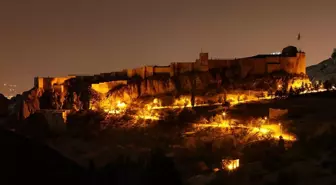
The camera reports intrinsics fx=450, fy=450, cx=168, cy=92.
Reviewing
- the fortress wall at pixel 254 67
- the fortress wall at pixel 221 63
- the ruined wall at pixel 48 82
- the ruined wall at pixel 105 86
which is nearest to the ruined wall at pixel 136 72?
the ruined wall at pixel 105 86

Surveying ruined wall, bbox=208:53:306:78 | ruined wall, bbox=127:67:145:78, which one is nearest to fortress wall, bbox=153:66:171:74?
ruined wall, bbox=127:67:145:78

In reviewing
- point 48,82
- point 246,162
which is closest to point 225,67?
point 48,82

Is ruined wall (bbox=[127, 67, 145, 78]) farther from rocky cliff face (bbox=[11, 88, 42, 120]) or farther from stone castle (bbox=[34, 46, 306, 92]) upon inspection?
rocky cliff face (bbox=[11, 88, 42, 120])

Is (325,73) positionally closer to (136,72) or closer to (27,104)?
(136,72)

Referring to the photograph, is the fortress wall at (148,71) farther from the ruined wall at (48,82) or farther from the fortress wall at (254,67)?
the fortress wall at (254,67)

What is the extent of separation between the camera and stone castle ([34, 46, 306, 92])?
49.2m

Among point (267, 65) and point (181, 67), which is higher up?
point (267, 65)

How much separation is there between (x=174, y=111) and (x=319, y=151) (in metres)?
22.0

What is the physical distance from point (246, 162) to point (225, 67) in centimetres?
2679


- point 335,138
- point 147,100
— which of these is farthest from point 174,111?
point 335,138

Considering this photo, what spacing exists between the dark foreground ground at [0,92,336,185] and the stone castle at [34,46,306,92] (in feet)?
23.4

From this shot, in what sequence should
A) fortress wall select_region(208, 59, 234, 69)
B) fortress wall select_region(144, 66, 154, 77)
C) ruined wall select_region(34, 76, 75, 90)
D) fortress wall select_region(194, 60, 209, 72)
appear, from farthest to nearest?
ruined wall select_region(34, 76, 75, 90)
fortress wall select_region(144, 66, 154, 77)
fortress wall select_region(208, 59, 234, 69)
fortress wall select_region(194, 60, 209, 72)

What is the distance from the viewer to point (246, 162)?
25.3m

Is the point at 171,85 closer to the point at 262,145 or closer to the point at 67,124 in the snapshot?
the point at 67,124
